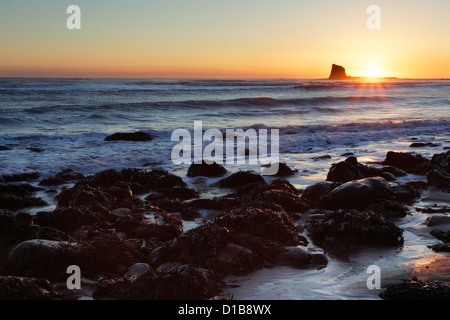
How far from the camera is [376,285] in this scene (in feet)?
13.7

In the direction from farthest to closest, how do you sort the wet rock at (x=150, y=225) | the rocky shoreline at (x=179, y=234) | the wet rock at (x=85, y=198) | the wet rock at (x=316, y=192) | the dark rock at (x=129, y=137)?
1. the dark rock at (x=129, y=137)
2. the wet rock at (x=316, y=192)
3. the wet rock at (x=85, y=198)
4. the wet rock at (x=150, y=225)
5. the rocky shoreline at (x=179, y=234)

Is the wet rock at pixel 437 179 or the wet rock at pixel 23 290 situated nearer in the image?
the wet rock at pixel 23 290

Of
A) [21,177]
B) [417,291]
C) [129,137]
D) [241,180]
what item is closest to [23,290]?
[417,291]

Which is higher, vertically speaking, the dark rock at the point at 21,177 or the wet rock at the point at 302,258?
the dark rock at the point at 21,177

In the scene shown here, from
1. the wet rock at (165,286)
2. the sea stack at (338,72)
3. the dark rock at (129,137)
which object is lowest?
the wet rock at (165,286)

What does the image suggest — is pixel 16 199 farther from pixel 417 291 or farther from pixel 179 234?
pixel 417 291

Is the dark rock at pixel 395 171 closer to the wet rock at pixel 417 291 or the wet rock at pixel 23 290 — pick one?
the wet rock at pixel 417 291

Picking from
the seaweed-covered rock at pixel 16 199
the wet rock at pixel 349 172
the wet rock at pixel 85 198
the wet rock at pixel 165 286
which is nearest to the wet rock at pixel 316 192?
the wet rock at pixel 349 172

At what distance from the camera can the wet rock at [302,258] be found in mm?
4769

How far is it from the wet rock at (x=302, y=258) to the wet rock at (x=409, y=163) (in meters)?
6.00

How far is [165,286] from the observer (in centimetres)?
393

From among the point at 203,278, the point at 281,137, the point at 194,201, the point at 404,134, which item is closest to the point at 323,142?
the point at 281,137

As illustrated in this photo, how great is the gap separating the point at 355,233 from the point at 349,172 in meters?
3.70

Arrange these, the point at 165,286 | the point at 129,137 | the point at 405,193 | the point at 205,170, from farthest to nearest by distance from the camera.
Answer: the point at 129,137 < the point at 205,170 < the point at 405,193 < the point at 165,286
